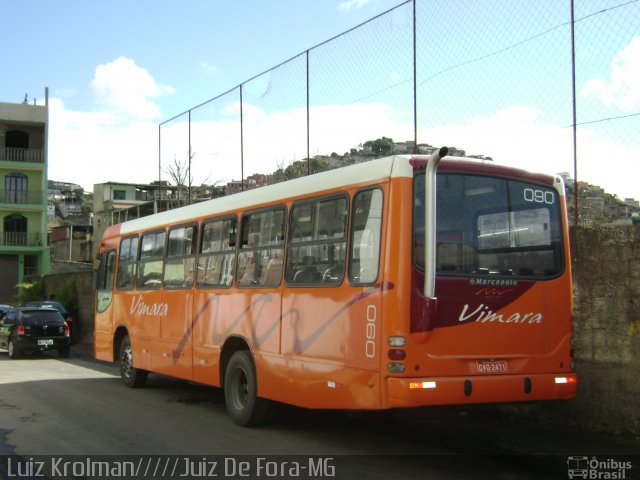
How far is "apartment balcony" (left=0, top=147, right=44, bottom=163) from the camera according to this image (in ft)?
167

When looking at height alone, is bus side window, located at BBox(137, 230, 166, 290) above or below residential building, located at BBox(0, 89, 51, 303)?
below

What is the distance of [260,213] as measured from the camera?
8.84 m

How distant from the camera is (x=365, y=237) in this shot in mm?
6926

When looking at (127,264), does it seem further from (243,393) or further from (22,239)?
(22,239)

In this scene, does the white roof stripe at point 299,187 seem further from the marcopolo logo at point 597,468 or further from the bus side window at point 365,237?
the marcopolo logo at point 597,468

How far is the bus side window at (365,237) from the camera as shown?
22.1 ft

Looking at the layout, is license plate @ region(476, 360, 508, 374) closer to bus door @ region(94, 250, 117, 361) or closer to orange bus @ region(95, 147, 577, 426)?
Answer: orange bus @ region(95, 147, 577, 426)

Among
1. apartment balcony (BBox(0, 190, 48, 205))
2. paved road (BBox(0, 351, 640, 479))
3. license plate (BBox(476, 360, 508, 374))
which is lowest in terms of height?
paved road (BBox(0, 351, 640, 479))

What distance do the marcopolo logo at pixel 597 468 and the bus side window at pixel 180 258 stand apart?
596 centimetres

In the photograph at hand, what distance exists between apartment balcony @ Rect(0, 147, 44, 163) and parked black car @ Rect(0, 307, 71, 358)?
110ft

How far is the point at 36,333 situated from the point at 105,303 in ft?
24.9

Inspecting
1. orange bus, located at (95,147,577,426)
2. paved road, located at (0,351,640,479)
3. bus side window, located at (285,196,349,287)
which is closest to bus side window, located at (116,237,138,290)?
paved road, located at (0,351,640,479)

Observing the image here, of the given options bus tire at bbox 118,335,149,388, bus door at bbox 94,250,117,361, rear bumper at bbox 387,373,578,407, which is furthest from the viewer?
bus door at bbox 94,250,117,361

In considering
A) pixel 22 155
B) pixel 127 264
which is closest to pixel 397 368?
pixel 127 264
